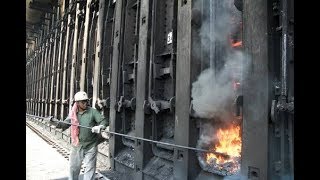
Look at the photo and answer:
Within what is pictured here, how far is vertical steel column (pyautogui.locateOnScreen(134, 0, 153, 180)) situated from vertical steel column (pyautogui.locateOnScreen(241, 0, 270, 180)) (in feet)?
9.75

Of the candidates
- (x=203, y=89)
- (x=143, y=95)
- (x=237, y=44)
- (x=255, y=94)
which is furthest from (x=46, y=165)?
(x=255, y=94)

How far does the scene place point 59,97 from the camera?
17125mm

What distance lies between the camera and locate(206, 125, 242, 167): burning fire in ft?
14.8

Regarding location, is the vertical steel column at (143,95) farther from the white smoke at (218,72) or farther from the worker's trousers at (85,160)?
the white smoke at (218,72)

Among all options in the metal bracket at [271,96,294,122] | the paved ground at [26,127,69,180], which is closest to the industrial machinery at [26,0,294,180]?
the metal bracket at [271,96,294,122]

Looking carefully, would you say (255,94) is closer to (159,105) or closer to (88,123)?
(159,105)

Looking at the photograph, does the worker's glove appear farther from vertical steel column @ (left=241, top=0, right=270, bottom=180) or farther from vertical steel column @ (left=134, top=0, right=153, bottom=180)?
vertical steel column @ (left=241, top=0, right=270, bottom=180)

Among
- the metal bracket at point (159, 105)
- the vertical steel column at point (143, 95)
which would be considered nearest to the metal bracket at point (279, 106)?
the metal bracket at point (159, 105)

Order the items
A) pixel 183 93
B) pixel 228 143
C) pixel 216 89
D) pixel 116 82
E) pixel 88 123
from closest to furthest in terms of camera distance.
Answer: pixel 228 143 → pixel 216 89 → pixel 183 93 → pixel 88 123 → pixel 116 82

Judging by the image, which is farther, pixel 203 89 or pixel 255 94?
pixel 203 89

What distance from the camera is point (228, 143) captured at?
4.66 m

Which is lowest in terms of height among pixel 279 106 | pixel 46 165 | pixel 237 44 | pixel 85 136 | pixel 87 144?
pixel 46 165

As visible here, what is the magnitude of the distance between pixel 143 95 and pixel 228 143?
2427mm

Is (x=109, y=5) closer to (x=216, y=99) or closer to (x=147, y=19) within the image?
(x=147, y=19)
